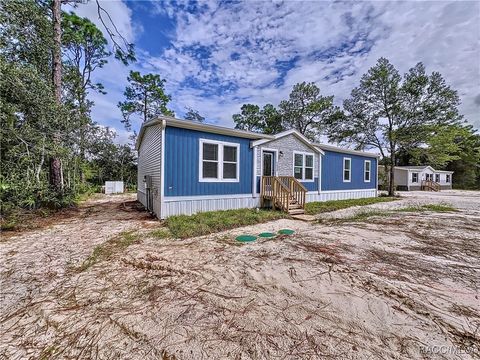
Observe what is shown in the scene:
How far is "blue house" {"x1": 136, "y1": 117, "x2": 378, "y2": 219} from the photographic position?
6.93 metres

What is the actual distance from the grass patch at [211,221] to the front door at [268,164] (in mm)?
2137

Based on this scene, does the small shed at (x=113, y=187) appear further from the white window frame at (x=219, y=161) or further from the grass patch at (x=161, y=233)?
the grass patch at (x=161, y=233)

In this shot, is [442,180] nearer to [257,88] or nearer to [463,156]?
[463,156]

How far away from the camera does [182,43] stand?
10.3 m

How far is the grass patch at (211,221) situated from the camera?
214 inches

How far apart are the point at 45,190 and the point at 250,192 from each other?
23.4ft

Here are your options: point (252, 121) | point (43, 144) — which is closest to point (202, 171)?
point (43, 144)

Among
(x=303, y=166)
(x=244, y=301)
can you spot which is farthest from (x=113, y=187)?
(x=244, y=301)

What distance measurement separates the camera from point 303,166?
10.6 metres

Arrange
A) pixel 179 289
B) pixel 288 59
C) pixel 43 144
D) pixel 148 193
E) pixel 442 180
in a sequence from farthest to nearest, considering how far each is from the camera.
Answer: pixel 442 180 < pixel 288 59 < pixel 148 193 < pixel 43 144 < pixel 179 289

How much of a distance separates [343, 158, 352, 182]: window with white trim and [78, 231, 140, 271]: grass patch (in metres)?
11.6

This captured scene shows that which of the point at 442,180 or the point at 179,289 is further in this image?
the point at 442,180

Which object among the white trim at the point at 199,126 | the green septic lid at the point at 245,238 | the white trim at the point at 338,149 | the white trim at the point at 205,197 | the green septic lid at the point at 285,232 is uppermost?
the white trim at the point at 199,126

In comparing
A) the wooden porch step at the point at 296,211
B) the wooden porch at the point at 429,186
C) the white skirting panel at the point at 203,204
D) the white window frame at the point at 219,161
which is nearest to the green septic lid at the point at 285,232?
the wooden porch step at the point at 296,211
